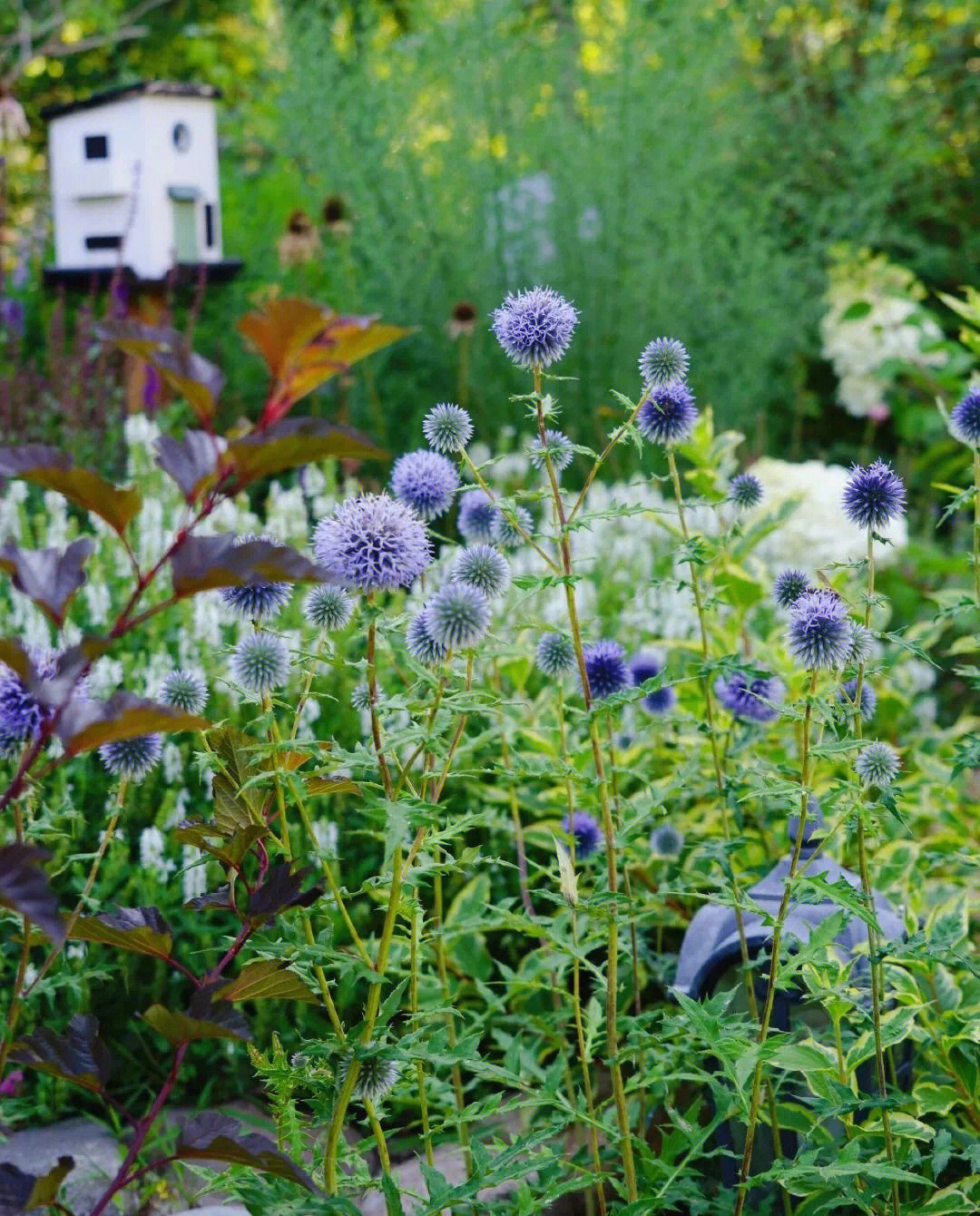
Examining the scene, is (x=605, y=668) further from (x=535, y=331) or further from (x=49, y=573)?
(x=49, y=573)

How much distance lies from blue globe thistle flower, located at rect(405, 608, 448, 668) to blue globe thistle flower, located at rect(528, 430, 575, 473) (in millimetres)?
213

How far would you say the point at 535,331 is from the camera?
154cm

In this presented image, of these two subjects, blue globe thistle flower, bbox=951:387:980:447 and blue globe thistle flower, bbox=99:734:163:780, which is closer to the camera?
blue globe thistle flower, bbox=99:734:163:780

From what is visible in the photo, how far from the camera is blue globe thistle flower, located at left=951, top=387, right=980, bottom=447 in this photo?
178 centimetres

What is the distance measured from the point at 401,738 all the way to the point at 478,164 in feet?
14.8

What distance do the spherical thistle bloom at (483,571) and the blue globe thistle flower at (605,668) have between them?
392 mm

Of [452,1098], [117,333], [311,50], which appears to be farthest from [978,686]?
[311,50]

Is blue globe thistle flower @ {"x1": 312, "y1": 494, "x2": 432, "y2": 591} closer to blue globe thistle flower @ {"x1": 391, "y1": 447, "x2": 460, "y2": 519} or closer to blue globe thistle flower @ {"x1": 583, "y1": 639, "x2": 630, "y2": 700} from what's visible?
blue globe thistle flower @ {"x1": 391, "y1": 447, "x2": 460, "y2": 519}

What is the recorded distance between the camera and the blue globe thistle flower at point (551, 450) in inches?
55.8

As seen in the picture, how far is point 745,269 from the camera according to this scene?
6152 mm

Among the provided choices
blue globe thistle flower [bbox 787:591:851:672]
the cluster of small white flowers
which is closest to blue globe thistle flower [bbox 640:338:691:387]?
blue globe thistle flower [bbox 787:591:851:672]

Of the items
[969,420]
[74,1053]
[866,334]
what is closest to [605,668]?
[969,420]

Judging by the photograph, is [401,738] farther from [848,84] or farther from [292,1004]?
[848,84]

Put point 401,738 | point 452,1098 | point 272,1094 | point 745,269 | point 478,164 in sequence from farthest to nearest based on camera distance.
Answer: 1. point 745,269
2. point 478,164
3. point 452,1098
4. point 272,1094
5. point 401,738
